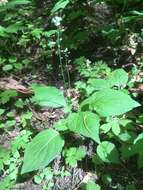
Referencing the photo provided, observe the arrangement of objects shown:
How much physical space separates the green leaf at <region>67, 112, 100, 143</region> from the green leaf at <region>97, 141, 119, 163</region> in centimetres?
22

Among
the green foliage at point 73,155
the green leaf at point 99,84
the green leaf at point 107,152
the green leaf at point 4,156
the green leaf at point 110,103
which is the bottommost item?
the green leaf at point 4,156

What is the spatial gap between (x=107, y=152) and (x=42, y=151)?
445 millimetres

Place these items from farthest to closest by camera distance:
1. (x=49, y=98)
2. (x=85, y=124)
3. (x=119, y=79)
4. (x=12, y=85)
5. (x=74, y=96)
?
(x=12, y=85) < (x=74, y=96) < (x=119, y=79) < (x=49, y=98) < (x=85, y=124)

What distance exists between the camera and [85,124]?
94.4 inches

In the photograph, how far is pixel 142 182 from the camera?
2.42m

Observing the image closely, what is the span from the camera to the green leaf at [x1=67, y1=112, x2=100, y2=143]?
231 cm

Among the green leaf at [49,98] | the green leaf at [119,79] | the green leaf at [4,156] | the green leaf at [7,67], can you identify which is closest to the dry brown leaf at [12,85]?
the green leaf at [7,67]

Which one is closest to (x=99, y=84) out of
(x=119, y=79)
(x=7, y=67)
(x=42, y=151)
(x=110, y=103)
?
(x=119, y=79)

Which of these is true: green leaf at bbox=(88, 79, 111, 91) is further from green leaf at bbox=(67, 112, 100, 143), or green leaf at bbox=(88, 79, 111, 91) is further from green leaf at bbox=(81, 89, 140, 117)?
green leaf at bbox=(67, 112, 100, 143)

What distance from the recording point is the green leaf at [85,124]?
2.31m

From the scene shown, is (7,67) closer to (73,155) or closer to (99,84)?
(99,84)

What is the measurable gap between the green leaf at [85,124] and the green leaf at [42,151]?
147 millimetres

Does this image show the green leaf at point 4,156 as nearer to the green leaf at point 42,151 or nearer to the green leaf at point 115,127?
the green leaf at point 42,151

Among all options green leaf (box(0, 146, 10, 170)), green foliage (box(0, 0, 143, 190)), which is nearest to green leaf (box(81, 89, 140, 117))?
green foliage (box(0, 0, 143, 190))
